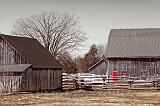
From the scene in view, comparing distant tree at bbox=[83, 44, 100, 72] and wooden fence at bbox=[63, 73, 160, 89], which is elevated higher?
distant tree at bbox=[83, 44, 100, 72]

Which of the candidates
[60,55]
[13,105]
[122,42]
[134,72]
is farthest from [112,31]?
[13,105]

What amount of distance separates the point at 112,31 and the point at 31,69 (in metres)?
25.4

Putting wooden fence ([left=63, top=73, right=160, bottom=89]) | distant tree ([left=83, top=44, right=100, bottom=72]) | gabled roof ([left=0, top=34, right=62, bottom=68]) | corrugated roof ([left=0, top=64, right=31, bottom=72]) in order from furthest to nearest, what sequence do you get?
distant tree ([left=83, top=44, right=100, bottom=72]) → wooden fence ([left=63, top=73, right=160, bottom=89]) → gabled roof ([left=0, top=34, right=62, bottom=68]) → corrugated roof ([left=0, top=64, right=31, bottom=72])

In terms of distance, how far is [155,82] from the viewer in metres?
50.5

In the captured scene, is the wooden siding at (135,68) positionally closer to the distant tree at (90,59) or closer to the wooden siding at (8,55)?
the wooden siding at (8,55)

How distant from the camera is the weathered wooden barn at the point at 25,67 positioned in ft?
149

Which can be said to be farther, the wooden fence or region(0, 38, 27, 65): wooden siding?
the wooden fence

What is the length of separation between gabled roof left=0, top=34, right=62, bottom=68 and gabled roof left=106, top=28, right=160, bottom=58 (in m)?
14.0

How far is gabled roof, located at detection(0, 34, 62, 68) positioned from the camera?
47688mm

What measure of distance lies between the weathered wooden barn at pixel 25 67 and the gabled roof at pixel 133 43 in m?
14.8

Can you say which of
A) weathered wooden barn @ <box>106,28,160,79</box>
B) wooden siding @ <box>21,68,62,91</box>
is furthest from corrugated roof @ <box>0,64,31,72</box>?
weathered wooden barn @ <box>106,28,160,79</box>

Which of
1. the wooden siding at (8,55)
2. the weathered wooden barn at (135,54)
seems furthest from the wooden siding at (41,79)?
the weathered wooden barn at (135,54)

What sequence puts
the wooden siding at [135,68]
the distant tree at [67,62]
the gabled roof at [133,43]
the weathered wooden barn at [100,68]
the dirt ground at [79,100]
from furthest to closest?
the distant tree at [67,62], the weathered wooden barn at [100,68], the gabled roof at [133,43], the wooden siding at [135,68], the dirt ground at [79,100]

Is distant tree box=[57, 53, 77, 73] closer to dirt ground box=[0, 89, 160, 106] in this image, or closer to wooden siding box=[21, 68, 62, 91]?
wooden siding box=[21, 68, 62, 91]
